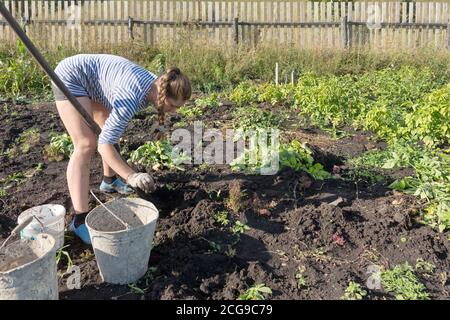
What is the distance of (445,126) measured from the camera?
5566mm

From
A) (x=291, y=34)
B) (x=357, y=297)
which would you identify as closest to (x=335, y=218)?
(x=357, y=297)

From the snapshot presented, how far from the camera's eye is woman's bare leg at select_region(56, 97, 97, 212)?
12.4ft

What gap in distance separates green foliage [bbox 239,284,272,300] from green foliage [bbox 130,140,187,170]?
2033mm

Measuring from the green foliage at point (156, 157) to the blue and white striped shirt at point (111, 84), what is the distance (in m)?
1.16

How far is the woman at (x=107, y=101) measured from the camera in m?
3.56

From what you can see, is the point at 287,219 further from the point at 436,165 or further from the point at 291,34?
the point at 291,34

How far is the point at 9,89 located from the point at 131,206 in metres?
5.84

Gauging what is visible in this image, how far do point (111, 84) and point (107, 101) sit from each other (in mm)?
206

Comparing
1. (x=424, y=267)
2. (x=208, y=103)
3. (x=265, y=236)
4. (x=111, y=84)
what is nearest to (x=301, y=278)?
(x=265, y=236)

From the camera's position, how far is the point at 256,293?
318 centimetres

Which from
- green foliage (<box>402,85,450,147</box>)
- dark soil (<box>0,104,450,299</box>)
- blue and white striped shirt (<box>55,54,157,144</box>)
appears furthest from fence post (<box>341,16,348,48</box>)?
blue and white striped shirt (<box>55,54,157,144</box>)

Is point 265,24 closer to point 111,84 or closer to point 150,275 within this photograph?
point 111,84

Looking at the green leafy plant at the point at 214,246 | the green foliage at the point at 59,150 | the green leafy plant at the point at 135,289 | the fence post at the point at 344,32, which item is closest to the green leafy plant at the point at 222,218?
the green leafy plant at the point at 214,246

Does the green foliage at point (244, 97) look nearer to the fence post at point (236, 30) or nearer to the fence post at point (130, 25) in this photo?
the fence post at point (236, 30)
